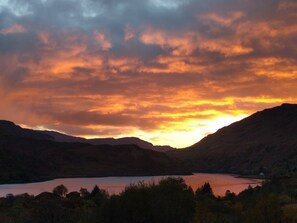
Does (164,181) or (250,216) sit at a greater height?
(164,181)

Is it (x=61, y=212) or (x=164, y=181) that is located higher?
(x=164, y=181)

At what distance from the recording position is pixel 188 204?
39969mm

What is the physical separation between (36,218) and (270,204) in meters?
22.3

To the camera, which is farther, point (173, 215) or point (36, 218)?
point (36, 218)

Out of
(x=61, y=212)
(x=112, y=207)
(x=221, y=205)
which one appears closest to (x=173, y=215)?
(x=112, y=207)

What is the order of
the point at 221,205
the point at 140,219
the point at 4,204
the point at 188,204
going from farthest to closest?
1. the point at 4,204
2. the point at 221,205
3. the point at 188,204
4. the point at 140,219

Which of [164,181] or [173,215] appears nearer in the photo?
[173,215]

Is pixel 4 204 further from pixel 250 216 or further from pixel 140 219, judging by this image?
Answer: pixel 250 216

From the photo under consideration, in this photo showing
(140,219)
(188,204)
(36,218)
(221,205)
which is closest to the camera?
(140,219)

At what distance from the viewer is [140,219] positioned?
118ft

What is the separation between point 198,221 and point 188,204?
3851 millimetres

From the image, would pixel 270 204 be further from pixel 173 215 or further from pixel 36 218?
pixel 36 218

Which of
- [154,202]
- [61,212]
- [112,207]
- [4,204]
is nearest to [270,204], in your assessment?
[154,202]

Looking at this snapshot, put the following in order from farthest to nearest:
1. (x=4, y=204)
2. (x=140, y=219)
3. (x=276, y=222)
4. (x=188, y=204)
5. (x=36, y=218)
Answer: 1. (x=4, y=204)
2. (x=36, y=218)
3. (x=188, y=204)
4. (x=140, y=219)
5. (x=276, y=222)
